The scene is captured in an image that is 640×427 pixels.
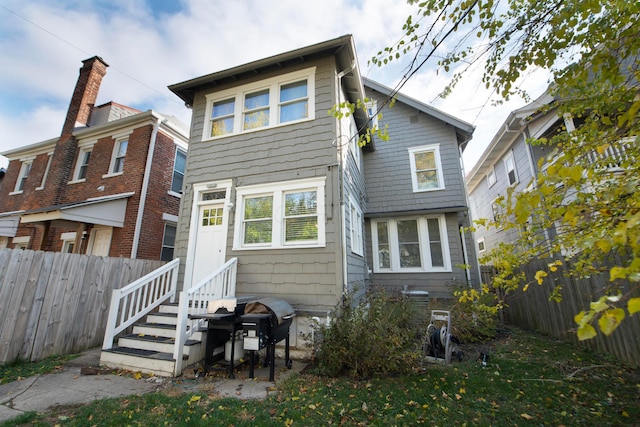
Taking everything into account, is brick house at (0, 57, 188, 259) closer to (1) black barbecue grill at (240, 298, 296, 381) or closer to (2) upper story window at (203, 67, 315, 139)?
(2) upper story window at (203, 67, 315, 139)

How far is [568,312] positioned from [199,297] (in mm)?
7960

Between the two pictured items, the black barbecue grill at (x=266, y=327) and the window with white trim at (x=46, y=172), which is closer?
the black barbecue grill at (x=266, y=327)

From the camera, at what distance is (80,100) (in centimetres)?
1152

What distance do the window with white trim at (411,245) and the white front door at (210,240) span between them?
566cm

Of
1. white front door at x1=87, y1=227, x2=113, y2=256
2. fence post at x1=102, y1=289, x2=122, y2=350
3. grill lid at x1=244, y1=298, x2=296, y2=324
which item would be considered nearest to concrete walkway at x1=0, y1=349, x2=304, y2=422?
fence post at x1=102, y1=289, x2=122, y2=350

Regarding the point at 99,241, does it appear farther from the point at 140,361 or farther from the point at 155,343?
the point at 140,361

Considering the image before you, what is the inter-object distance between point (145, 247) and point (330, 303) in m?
7.38

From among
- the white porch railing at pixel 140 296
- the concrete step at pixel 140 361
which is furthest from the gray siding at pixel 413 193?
the concrete step at pixel 140 361

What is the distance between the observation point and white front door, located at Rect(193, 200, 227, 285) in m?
6.67

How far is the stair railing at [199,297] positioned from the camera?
4.68 metres

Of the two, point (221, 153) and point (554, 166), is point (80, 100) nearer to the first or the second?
point (221, 153)

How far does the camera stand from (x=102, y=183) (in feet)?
34.5

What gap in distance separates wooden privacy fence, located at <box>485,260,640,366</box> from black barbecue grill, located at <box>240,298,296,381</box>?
3.99 metres

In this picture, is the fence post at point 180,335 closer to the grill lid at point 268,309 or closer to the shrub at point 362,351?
the grill lid at point 268,309
